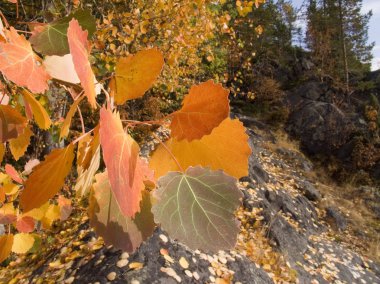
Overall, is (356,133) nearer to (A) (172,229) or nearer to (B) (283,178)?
(B) (283,178)

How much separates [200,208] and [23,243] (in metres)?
0.72

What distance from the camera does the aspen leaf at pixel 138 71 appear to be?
351 millimetres

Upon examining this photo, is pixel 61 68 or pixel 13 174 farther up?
pixel 61 68

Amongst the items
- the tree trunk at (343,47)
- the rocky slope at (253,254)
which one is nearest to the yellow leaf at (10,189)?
the rocky slope at (253,254)

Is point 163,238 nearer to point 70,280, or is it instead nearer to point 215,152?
point 70,280

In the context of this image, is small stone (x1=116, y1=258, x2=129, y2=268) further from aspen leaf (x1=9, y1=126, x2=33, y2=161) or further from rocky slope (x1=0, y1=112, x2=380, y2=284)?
aspen leaf (x1=9, y1=126, x2=33, y2=161)

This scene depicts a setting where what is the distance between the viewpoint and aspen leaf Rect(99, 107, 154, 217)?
0.24 m

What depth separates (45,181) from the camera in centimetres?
32

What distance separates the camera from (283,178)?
6344mm

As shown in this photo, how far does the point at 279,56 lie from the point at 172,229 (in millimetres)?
15046

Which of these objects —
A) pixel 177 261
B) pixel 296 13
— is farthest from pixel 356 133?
pixel 296 13

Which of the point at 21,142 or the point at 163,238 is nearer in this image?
the point at 21,142

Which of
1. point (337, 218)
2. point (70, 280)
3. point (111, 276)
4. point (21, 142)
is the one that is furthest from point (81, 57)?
point (337, 218)

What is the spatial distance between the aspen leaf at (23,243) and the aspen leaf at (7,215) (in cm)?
8
